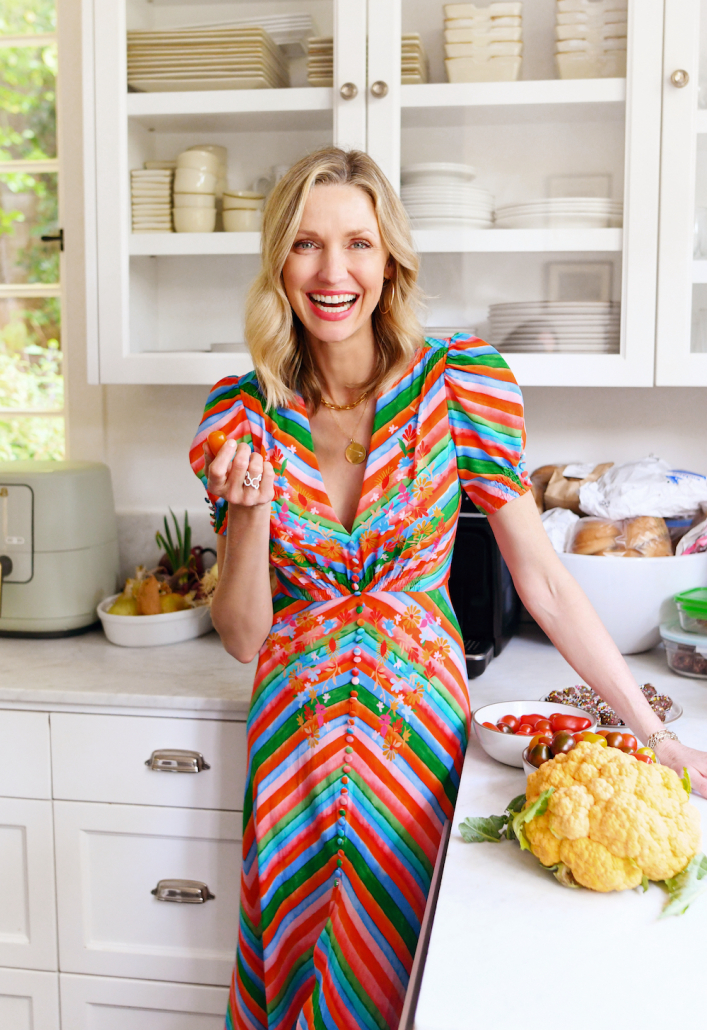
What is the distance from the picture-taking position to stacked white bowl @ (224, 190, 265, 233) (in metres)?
1.77

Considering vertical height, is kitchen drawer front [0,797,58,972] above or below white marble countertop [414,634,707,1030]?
below

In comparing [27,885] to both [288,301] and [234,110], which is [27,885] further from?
[234,110]

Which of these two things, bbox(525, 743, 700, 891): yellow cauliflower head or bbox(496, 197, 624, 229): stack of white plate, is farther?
bbox(496, 197, 624, 229): stack of white plate

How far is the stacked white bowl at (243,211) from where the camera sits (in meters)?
1.77

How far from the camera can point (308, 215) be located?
1217 mm

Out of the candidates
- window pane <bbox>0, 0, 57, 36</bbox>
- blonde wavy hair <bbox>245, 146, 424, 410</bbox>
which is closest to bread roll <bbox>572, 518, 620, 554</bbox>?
blonde wavy hair <bbox>245, 146, 424, 410</bbox>

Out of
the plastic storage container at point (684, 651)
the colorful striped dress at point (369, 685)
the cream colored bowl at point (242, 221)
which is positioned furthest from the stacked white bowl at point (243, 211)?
the plastic storage container at point (684, 651)

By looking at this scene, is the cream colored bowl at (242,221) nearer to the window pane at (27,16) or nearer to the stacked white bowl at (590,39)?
the stacked white bowl at (590,39)

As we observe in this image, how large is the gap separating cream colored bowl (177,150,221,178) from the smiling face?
2.15ft

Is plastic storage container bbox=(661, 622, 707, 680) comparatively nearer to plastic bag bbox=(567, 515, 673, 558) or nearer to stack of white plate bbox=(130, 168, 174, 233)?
plastic bag bbox=(567, 515, 673, 558)

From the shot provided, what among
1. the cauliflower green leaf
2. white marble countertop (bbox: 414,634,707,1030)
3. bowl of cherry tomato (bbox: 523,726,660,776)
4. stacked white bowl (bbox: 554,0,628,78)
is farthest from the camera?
stacked white bowl (bbox: 554,0,628,78)

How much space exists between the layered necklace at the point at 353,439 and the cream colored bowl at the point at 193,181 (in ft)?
2.34

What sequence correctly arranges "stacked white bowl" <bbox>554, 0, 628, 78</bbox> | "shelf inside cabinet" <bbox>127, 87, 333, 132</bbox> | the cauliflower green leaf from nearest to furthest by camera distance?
the cauliflower green leaf < "stacked white bowl" <bbox>554, 0, 628, 78</bbox> < "shelf inside cabinet" <bbox>127, 87, 333, 132</bbox>

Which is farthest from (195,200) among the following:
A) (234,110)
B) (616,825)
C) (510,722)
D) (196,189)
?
(616,825)
